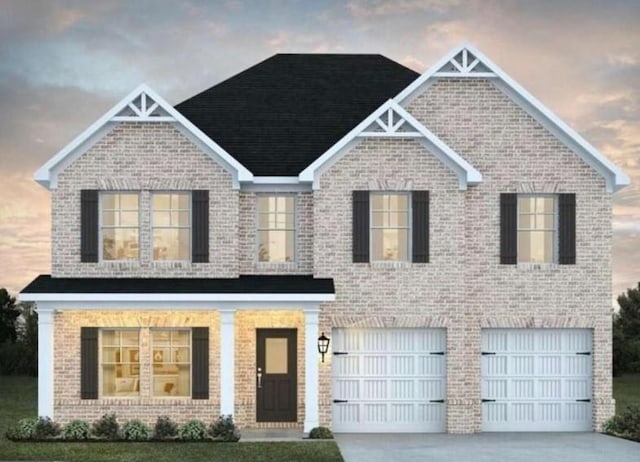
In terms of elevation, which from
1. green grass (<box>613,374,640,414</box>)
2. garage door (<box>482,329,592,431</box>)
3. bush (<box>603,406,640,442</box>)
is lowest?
green grass (<box>613,374,640,414</box>)

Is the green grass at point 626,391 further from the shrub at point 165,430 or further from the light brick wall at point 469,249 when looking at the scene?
the shrub at point 165,430

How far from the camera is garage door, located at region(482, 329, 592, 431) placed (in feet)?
75.7

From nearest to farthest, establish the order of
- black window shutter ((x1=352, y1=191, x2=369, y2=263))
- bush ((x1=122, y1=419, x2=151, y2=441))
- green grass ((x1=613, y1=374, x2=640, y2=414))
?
bush ((x1=122, y1=419, x2=151, y2=441)) → black window shutter ((x1=352, y1=191, x2=369, y2=263)) → green grass ((x1=613, y1=374, x2=640, y2=414))

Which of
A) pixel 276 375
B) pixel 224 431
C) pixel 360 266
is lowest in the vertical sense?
pixel 224 431

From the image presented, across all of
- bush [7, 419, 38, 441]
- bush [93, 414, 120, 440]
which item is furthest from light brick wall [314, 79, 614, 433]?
bush [7, 419, 38, 441]

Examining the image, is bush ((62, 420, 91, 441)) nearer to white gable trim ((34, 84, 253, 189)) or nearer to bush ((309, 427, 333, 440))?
bush ((309, 427, 333, 440))

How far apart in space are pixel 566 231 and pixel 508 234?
1544 mm

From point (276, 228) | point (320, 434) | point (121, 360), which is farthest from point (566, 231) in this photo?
point (121, 360)

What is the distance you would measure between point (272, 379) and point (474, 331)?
529cm

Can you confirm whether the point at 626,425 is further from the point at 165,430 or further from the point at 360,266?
the point at 165,430

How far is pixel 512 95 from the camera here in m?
23.4

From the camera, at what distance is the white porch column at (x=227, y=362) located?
21.3 meters

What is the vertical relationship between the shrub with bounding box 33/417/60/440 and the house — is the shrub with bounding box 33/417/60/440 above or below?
below

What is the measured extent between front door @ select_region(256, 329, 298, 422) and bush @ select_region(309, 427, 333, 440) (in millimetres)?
1580
